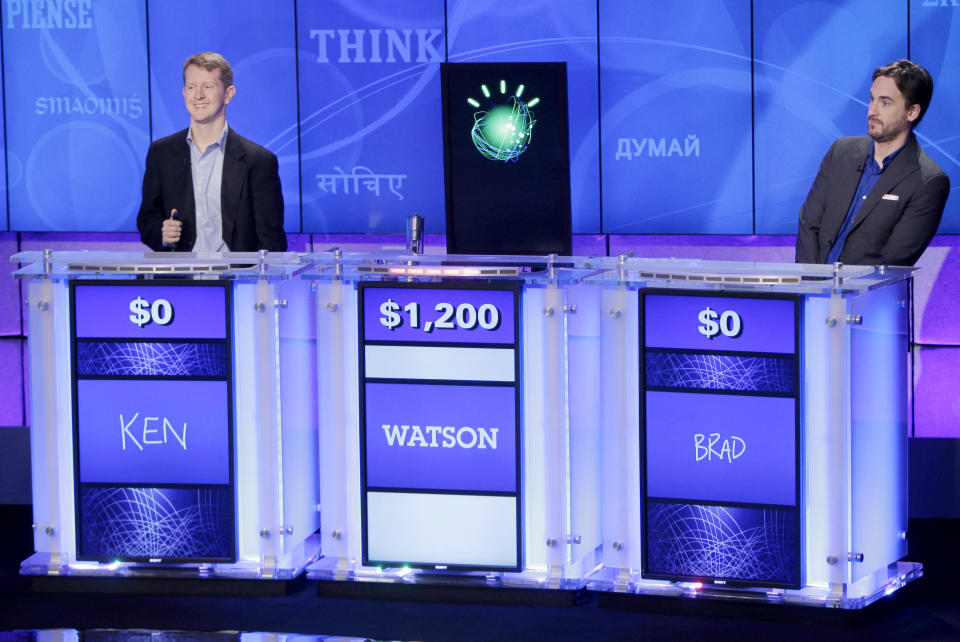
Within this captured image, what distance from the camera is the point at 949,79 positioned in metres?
5.80

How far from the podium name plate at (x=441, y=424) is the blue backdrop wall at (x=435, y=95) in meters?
2.19

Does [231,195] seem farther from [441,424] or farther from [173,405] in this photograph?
[441,424]

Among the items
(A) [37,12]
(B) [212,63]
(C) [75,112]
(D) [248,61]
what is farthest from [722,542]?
(A) [37,12]

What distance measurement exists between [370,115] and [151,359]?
2.38 m

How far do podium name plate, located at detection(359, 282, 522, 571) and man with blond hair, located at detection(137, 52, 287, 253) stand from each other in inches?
35.0

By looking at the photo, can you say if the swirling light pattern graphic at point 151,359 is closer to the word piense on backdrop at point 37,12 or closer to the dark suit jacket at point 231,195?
the dark suit jacket at point 231,195

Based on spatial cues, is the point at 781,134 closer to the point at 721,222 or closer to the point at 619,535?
the point at 721,222

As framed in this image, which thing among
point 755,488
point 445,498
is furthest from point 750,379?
point 445,498

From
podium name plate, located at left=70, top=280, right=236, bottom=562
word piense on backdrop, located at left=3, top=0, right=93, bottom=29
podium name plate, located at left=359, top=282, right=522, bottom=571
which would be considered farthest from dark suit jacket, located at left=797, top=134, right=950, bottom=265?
word piense on backdrop, located at left=3, top=0, right=93, bottom=29

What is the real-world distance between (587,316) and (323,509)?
3.44ft

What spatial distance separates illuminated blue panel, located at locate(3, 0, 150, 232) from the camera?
20.5 feet

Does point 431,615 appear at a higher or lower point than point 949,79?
lower

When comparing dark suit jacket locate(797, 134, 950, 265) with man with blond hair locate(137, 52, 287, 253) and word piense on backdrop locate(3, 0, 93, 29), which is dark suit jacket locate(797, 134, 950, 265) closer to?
man with blond hair locate(137, 52, 287, 253)

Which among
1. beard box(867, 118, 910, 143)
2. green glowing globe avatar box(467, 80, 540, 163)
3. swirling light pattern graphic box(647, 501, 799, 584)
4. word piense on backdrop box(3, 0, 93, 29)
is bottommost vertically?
swirling light pattern graphic box(647, 501, 799, 584)
